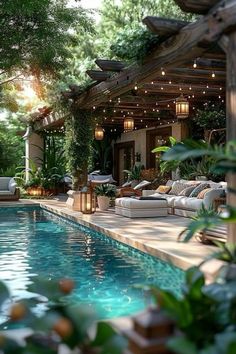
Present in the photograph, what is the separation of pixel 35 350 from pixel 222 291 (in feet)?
2.61

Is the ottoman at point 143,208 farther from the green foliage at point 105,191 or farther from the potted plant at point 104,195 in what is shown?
the green foliage at point 105,191

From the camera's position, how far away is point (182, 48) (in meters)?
5.98

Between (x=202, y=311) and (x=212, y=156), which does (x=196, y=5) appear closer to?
(x=212, y=156)

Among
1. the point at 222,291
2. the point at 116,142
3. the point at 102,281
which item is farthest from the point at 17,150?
the point at 222,291

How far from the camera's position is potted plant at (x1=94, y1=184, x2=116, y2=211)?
11078mm

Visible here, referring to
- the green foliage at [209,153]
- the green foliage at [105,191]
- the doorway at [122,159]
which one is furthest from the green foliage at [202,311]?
the doorway at [122,159]

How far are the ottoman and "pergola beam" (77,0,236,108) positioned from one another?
228 cm

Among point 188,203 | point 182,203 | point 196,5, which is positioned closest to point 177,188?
point 182,203

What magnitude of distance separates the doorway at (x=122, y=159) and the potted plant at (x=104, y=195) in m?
8.53

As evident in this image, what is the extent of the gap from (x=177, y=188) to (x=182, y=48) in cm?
557

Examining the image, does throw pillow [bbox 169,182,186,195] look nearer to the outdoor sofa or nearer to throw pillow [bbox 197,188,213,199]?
Result: the outdoor sofa

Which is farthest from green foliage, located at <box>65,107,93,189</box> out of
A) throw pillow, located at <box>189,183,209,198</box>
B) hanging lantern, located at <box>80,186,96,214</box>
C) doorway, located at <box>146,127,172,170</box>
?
doorway, located at <box>146,127,172,170</box>

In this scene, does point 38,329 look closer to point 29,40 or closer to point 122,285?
point 122,285

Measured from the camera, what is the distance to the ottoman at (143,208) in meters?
9.15
